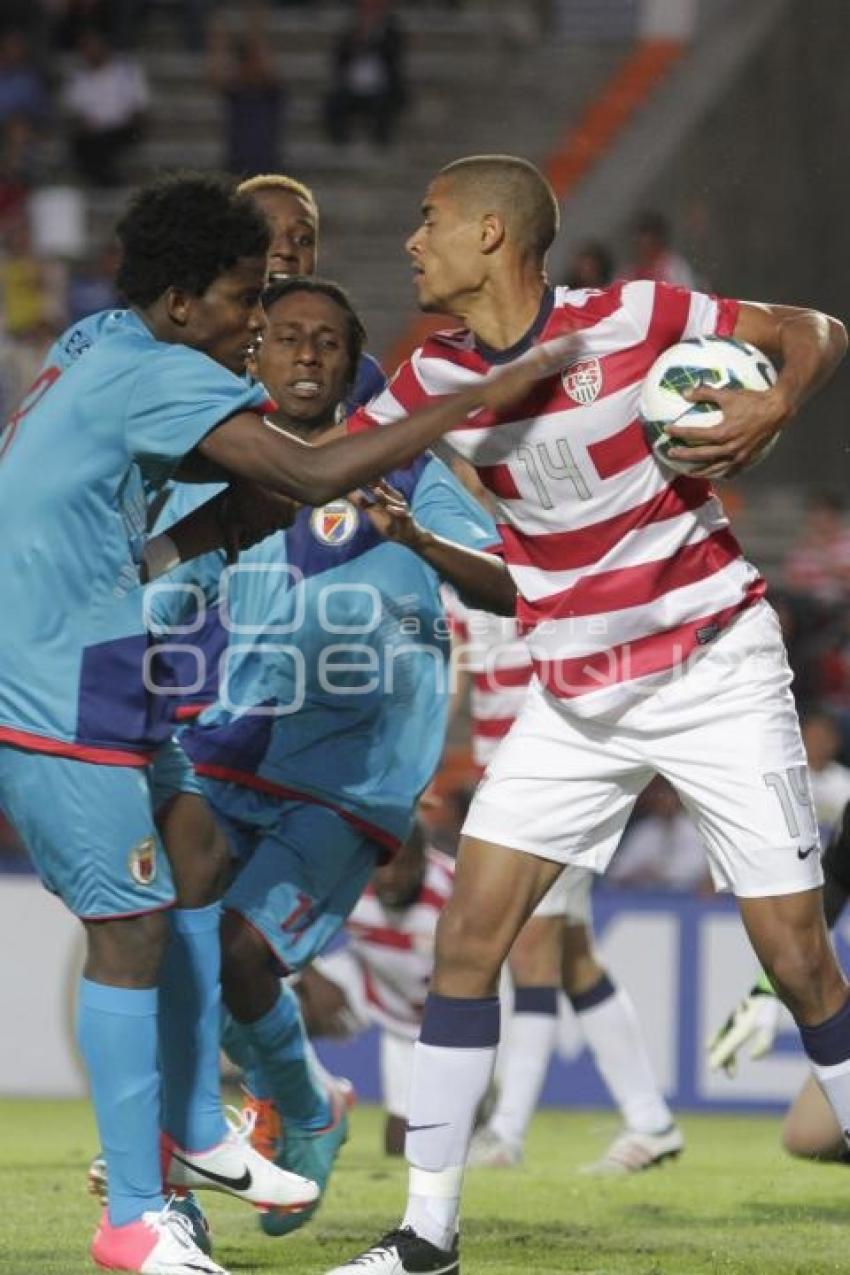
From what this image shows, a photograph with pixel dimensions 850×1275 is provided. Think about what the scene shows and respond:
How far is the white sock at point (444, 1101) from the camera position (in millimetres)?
5578

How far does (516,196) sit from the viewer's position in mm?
5820

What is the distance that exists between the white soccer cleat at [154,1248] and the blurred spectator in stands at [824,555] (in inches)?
375

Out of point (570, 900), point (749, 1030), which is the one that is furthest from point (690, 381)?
point (570, 900)

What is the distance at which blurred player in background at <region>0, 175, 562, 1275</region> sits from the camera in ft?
17.5

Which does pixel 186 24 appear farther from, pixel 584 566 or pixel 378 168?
pixel 584 566

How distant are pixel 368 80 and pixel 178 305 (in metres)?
15.2

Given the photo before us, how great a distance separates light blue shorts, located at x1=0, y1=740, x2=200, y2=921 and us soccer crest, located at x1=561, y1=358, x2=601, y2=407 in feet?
4.28

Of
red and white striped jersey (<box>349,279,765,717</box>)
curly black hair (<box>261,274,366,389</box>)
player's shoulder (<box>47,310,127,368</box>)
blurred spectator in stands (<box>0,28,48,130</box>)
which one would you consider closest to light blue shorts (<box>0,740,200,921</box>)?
player's shoulder (<box>47,310,127,368</box>)

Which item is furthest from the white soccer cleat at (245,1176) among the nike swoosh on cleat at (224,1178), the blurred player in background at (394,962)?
the blurred player in background at (394,962)

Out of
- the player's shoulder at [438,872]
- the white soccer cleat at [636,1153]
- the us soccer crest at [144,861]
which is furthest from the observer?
the player's shoulder at [438,872]

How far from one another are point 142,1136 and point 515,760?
1.20 m

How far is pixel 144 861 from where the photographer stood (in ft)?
17.9

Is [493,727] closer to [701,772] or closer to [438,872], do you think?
[438,872]

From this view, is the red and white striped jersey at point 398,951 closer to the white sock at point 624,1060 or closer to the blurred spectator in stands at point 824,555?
the white sock at point 624,1060
